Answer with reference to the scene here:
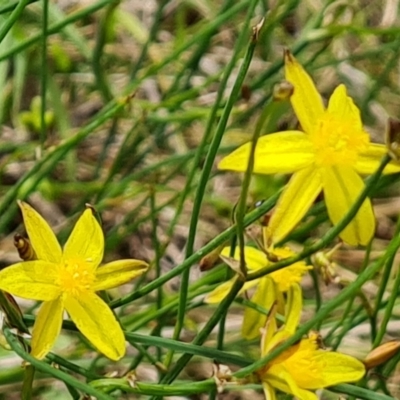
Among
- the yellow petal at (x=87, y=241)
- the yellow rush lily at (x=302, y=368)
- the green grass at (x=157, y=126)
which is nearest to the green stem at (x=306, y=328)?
the yellow rush lily at (x=302, y=368)

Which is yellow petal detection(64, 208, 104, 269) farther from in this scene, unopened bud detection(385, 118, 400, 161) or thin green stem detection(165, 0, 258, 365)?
unopened bud detection(385, 118, 400, 161)

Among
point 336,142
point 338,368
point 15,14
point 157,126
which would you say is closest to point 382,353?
point 338,368

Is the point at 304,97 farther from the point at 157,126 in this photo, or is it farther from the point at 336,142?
the point at 157,126

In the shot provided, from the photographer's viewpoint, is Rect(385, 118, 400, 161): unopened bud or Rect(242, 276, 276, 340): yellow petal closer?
Rect(385, 118, 400, 161): unopened bud

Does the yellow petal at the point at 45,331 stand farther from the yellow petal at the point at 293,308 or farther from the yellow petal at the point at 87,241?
the yellow petal at the point at 293,308

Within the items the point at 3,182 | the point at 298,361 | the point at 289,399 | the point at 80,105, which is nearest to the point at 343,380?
the point at 298,361

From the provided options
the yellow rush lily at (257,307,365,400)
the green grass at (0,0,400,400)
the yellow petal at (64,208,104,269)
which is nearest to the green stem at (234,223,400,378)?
the yellow rush lily at (257,307,365,400)

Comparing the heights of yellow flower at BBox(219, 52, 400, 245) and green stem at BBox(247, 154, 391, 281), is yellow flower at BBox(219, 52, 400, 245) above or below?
above
